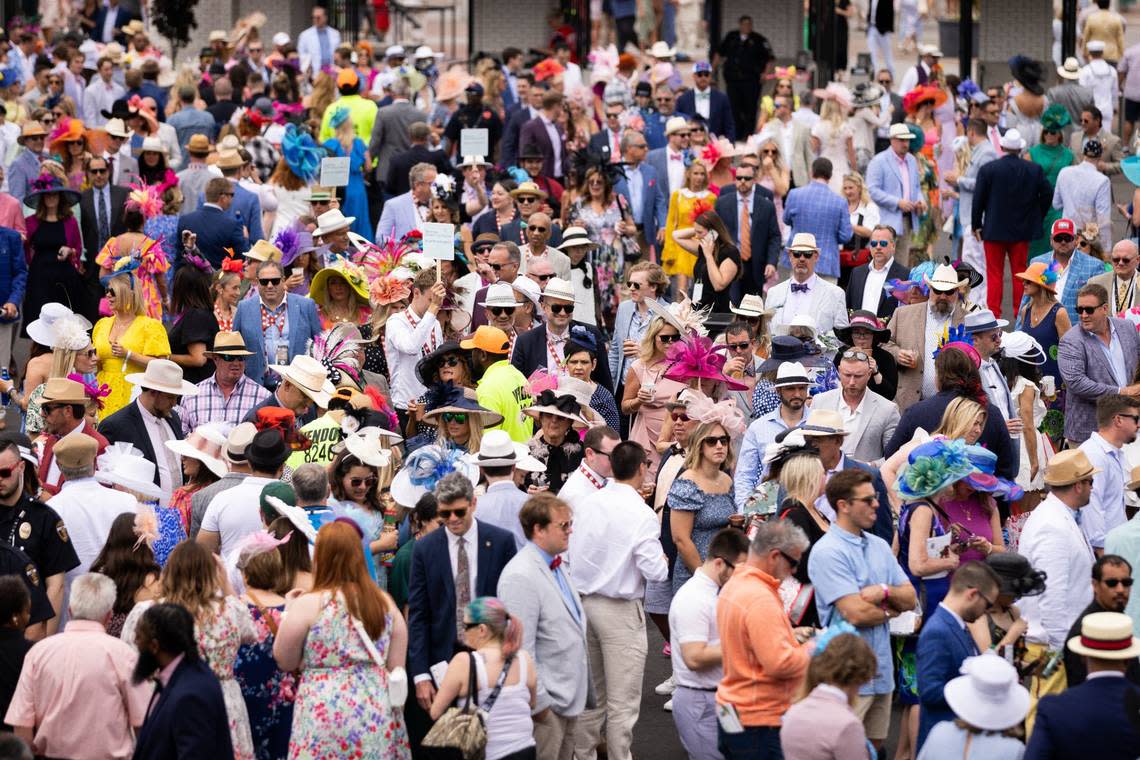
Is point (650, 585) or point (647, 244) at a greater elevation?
point (647, 244)

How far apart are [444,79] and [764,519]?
14231 millimetres

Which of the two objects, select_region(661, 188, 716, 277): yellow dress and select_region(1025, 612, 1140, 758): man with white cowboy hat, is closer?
select_region(1025, 612, 1140, 758): man with white cowboy hat

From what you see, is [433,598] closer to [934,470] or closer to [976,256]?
[934,470]

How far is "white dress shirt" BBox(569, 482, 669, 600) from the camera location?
27.0 feet

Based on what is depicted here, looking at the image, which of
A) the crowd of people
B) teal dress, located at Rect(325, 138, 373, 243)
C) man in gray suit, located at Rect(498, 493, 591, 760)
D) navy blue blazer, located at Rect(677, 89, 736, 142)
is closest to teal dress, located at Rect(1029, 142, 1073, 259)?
the crowd of people

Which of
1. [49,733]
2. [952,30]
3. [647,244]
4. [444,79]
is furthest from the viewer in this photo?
[952,30]

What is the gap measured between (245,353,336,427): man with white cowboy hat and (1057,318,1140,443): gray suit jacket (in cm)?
473

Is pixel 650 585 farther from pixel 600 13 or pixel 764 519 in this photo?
pixel 600 13

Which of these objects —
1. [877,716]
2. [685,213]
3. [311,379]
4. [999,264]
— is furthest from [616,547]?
[999,264]

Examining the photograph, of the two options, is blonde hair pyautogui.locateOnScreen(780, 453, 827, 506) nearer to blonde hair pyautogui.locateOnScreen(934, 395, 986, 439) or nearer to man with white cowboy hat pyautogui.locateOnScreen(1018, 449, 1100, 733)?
man with white cowboy hat pyautogui.locateOnScreen(1018, 449, 1100, 733)

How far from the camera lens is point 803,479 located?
27.6ft

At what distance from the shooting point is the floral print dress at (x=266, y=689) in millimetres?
7496

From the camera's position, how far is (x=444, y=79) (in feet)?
72.9

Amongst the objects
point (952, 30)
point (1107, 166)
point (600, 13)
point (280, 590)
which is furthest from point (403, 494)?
point (952, 30)
